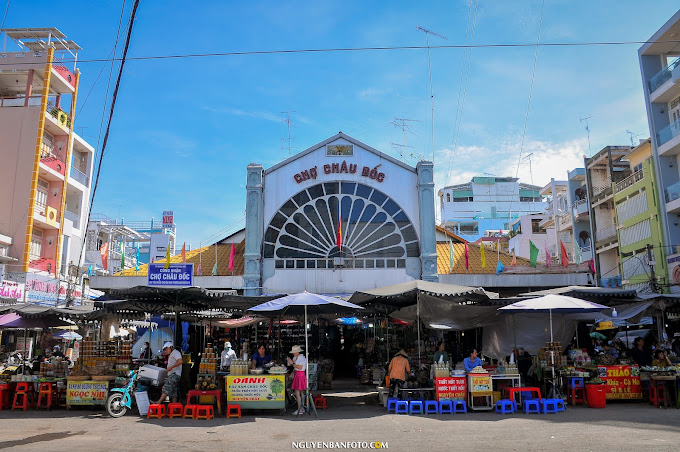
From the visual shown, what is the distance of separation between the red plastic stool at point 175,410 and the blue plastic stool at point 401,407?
4652mm

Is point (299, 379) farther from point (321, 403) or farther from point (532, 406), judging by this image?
point (532, 406)

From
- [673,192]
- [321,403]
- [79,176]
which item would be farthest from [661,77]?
[79,176]

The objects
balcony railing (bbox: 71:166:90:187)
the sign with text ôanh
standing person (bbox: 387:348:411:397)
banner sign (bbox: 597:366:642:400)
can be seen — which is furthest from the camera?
balcony railing (bbox: 71:166:90:187)

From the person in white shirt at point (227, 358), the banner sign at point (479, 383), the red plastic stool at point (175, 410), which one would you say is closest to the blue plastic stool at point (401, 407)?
the banner sign at point (479, 383)

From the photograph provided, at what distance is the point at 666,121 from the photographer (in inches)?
1102

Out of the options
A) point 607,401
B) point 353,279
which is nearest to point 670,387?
point 607,401

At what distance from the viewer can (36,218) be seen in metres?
28.3

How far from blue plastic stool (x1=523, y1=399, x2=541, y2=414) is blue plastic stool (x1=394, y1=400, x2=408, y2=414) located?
2.55m

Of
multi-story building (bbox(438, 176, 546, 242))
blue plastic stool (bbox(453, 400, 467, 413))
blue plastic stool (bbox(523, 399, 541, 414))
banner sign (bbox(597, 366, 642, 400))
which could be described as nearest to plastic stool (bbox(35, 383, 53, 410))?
blue plastic stool (bbox(453, 400, 467, 413))

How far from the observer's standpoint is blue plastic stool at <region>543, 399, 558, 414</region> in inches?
456

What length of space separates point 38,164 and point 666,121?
107 ft

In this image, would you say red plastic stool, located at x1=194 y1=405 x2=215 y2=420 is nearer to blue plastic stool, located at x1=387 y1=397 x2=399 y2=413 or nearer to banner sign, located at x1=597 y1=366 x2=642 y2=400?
blue plastic stool, located at x1=387 y1=397 x2=399 y2=413

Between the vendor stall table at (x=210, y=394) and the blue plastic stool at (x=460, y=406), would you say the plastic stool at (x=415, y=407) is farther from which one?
the vendor stall table at (x=210, y=394)

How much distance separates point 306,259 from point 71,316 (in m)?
9.13
